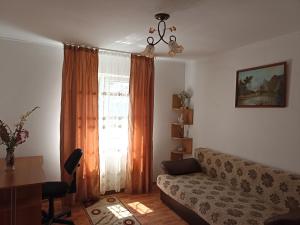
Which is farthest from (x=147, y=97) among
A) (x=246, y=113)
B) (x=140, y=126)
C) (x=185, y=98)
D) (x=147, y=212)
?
(x=147, y=212)

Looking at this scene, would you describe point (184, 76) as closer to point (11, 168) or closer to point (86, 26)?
point (86, 26)

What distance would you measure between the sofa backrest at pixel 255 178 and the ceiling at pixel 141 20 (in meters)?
1.71

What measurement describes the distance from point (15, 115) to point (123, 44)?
192cm

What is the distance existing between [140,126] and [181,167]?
100 cm

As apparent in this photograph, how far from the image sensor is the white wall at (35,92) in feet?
10.8

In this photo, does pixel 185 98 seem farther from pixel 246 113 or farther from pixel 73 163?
pixel 73 163

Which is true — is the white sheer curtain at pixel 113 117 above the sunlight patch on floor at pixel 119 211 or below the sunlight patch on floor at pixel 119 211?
above

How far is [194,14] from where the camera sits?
2250 millimetres

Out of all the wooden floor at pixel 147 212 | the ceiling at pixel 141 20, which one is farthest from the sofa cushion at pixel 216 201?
the ceiling at pixel 141 20

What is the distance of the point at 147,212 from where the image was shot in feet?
10.9

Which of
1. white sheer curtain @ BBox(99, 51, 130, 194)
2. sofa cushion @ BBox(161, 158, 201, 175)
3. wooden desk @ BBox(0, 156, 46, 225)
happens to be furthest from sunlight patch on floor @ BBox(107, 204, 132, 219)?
wooden desk @ BBox(0, 156, 46, 225)

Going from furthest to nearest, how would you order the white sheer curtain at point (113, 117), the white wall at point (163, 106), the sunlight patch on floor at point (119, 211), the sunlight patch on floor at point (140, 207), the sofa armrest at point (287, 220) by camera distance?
the white wall at point (163, 106) → the white sheer curtain at point (113, 117) → the sunlight patch on floor at point (140, 207) → the sunlight patch on floor at point (119, 211) → the sofa armrest at point (287, 220)

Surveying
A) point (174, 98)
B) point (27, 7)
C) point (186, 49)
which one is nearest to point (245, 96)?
point (186, 49)

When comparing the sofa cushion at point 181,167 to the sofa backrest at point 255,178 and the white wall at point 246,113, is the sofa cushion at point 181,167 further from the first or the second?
the white wall at point 246,113
